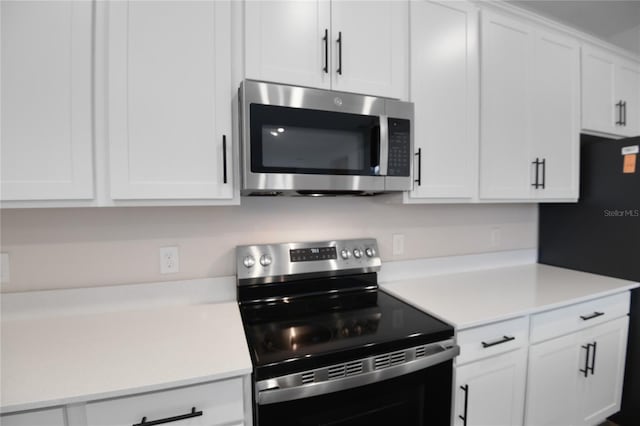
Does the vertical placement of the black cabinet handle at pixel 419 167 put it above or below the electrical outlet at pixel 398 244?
above

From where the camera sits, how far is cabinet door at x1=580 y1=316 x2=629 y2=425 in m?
1.53

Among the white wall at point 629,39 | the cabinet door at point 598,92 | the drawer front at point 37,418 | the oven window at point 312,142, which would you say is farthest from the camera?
the white wall at point 629,39

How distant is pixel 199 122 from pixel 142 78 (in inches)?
9.0

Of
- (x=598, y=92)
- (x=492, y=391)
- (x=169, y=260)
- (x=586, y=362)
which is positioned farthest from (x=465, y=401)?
(x=598, y=92)

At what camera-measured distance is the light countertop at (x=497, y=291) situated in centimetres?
123

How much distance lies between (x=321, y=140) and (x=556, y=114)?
1.54 m

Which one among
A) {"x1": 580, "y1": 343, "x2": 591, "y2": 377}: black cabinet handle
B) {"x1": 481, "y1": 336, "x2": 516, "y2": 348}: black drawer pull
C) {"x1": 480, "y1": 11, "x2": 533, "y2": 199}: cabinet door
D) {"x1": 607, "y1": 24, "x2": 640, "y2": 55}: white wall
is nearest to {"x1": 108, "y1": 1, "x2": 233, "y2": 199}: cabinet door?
{"x1": 481, "y1": 336, "x2": 516, "y2": 348}: black drawer pull

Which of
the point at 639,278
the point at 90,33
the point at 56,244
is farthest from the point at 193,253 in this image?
the point at 639,278

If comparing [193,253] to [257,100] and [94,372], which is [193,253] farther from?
[257,100]

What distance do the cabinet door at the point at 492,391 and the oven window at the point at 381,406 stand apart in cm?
6

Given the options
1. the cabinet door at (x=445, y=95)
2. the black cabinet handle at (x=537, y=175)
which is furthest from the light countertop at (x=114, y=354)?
the black cabinet handle at (x=537, y=175)

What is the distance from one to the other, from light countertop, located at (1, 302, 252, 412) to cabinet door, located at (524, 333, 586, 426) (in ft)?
4.36

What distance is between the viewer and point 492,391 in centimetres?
121

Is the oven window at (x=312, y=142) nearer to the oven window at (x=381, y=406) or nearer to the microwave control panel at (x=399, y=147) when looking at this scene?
the microwave control panel at (x=399, y=147)
